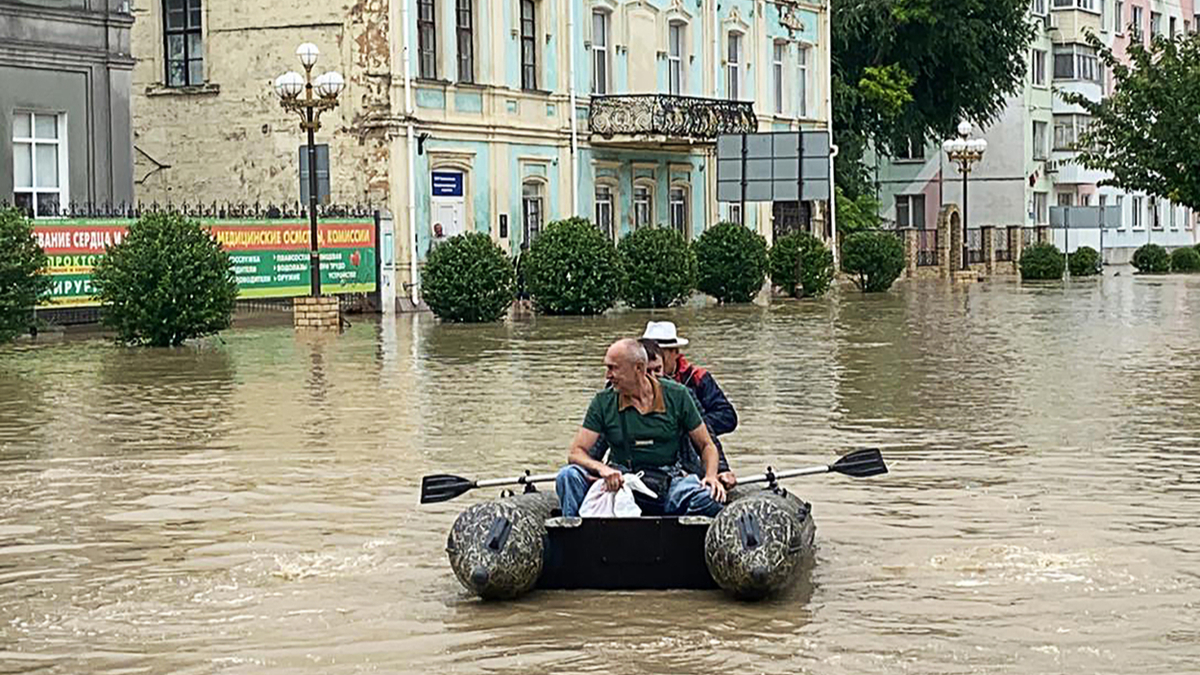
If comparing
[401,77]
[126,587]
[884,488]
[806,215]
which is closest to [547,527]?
[126,587]

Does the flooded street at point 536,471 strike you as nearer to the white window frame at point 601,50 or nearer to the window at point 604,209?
the window at point 604,209

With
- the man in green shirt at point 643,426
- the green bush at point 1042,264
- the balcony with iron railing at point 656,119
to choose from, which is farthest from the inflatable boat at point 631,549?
the green bush at point 1042,264

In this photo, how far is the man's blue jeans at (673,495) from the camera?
402 inches

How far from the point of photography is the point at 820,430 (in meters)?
17.2

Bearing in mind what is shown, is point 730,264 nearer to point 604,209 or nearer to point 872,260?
point 604,209

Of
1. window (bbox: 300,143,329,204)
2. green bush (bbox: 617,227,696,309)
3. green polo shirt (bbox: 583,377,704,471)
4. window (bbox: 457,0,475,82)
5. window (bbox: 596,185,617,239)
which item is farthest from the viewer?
window (bbox: 596,185,617,239)

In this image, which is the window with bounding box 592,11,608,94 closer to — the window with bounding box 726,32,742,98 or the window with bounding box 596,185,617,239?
the window with bounding box 596,185,617,239

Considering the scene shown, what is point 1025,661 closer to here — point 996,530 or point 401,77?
point 996,530

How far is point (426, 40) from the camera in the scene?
40.2 metres

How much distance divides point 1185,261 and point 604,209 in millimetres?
35153

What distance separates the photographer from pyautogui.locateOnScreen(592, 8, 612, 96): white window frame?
151ft

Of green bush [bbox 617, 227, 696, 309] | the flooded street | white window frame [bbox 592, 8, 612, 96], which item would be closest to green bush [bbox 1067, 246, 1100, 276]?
white window frame [bbox 592, 8, 612, 96]

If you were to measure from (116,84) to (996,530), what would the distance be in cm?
2539

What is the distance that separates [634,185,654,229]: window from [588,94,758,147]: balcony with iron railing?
1.49m
